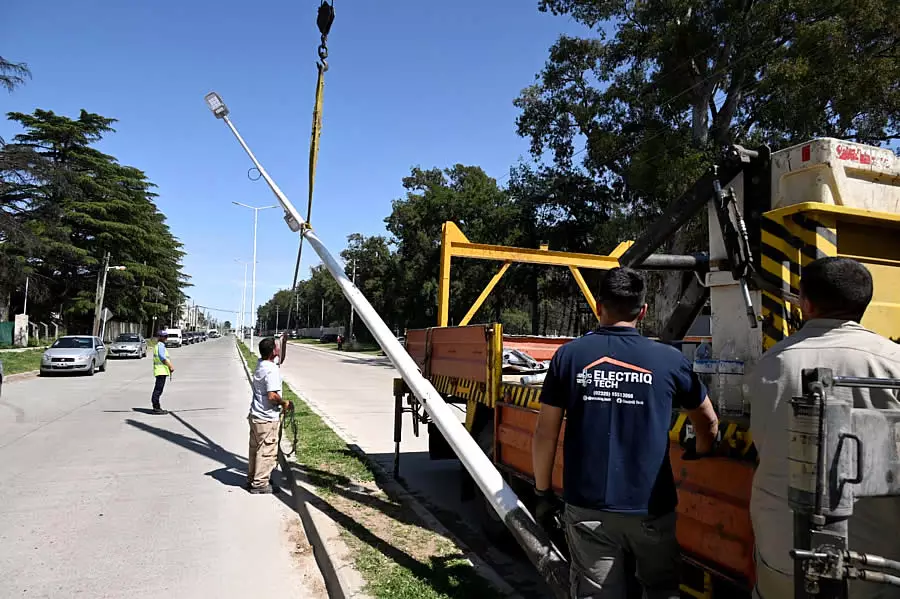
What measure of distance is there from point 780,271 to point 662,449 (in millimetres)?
1192

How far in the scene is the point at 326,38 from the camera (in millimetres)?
5781

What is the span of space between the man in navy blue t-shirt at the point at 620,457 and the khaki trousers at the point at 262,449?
16.9ft

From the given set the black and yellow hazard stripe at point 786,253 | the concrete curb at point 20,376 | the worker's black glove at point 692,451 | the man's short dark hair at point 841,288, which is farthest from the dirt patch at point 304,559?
the concrete curb at point 20,376

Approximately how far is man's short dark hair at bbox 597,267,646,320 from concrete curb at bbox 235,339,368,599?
2.63 m

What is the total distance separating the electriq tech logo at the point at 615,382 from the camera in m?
2.44

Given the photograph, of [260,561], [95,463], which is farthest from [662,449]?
[95,463]

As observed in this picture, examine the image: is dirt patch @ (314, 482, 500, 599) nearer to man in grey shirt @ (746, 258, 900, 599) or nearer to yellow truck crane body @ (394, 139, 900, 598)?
yellow truck crane body @ (394, 139, 900, 598)

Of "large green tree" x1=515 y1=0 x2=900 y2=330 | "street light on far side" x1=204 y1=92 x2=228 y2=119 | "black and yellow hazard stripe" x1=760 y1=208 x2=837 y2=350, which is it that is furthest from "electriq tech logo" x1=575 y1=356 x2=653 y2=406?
"large green tree" x1=515 y1=0 x2=900 y2=330

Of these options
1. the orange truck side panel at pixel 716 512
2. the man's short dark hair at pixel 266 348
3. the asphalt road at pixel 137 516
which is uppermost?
the man's short dark hair at pixel 266 348

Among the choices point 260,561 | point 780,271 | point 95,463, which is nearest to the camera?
point 780,271

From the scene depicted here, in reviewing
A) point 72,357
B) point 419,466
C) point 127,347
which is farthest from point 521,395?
point 127,347

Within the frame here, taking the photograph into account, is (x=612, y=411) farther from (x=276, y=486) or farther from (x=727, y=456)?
(x=276, y=486)

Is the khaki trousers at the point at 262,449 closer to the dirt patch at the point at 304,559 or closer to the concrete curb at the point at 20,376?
the dirt patch at the point at 304,559

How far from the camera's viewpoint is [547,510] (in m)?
4.19
